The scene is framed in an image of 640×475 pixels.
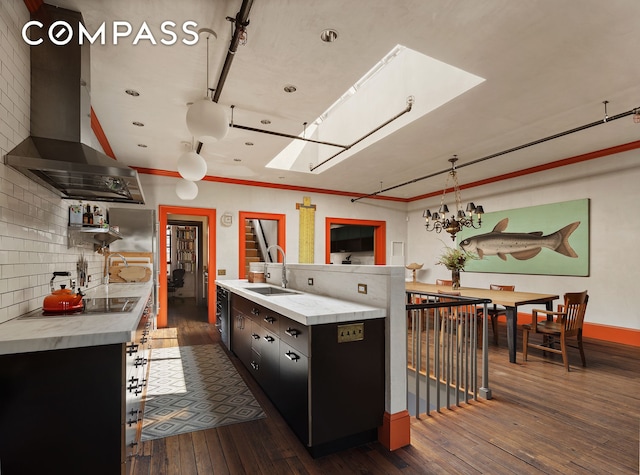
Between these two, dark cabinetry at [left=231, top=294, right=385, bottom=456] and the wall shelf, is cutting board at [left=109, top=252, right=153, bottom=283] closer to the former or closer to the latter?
the wall shelf

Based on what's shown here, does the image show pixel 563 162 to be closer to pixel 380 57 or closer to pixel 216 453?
pixel 380 57

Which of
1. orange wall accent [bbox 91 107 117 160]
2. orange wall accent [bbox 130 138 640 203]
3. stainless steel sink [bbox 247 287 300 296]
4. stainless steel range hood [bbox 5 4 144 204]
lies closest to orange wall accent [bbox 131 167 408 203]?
→ orange wall accent [bbox 130 138 640 203]

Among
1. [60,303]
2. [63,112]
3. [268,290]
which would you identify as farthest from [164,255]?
[60,303]

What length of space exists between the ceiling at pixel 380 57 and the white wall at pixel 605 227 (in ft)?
1.65

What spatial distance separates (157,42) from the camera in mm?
2631

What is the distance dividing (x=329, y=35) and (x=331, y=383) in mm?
2511

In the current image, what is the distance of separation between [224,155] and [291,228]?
9.06ft

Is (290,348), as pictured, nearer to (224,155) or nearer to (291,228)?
(224,155)

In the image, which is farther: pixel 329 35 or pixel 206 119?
pixel 329 35

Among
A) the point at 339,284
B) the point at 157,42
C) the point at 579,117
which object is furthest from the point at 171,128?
the point at 579,117

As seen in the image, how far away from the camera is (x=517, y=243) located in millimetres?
6473

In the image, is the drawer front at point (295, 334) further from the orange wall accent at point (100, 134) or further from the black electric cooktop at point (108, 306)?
the orange wall accent at point (100, 134)

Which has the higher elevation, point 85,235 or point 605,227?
point 605,227

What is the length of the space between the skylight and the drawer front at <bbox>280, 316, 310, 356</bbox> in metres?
2.31
